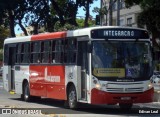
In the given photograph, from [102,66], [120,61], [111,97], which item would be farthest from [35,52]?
[111,97]

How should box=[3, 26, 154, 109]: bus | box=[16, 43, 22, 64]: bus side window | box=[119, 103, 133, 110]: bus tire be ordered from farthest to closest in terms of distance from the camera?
box=[16, 43, 22, 64]: bus side window
box=[119, 103, 133, 110]: bus tire
box=[3, 26, 154, 109]: bus

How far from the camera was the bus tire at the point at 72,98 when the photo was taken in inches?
715

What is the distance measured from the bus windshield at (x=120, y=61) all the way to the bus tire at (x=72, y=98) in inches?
65.9

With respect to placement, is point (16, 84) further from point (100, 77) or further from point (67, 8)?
point (67, 8)

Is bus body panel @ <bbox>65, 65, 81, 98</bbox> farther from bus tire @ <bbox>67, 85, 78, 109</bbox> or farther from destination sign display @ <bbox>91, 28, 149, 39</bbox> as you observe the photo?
destination sign display @ <bbox>91, 28, 149, 39</bbox>

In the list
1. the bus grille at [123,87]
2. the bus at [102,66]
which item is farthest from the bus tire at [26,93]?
the bus grille at [123,87]

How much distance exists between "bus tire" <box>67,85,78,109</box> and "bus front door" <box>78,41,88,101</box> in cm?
49

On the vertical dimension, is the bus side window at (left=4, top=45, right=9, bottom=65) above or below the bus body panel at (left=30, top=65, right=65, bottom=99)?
above

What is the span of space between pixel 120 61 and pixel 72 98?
2554 millimetres

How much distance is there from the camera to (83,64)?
17781 mm

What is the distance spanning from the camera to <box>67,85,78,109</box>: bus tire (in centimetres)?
1817

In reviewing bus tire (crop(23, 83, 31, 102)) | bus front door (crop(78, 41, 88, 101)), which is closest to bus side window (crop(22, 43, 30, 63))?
bus tire (crop(23, 83, 31, 102))

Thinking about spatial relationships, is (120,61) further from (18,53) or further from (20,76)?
(18,53)

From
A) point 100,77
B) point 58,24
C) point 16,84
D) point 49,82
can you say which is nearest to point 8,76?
point 16,84
